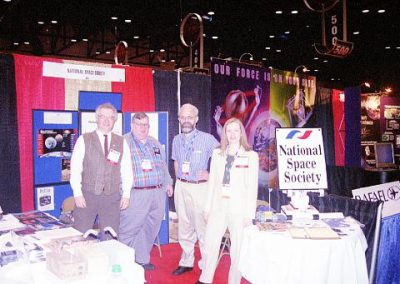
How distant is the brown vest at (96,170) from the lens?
3.32 meters

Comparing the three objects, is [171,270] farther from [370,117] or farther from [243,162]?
[370,117]

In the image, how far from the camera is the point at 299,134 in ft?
11.3

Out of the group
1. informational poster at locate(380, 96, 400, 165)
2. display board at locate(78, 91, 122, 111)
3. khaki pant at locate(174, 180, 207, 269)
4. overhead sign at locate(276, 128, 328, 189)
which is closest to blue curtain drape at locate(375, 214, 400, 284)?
overhead sign at locate(276, 128, 328, 189)

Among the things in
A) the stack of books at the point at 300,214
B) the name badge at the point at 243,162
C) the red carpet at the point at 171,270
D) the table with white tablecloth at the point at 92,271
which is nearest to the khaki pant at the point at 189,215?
the red carpet at the point at 171,270

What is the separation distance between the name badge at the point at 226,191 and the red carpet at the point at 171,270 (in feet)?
3.25

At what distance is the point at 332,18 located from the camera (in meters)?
7.36

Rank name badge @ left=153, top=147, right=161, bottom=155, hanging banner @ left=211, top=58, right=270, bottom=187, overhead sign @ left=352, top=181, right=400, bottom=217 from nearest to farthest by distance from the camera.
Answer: overhead sign @ left=352, top=181, right=400, bottom=217
name badge @ left=153, top=147, right=161, bottom=155
hanging banner @ left=211, top=58, right=270, bottom=187

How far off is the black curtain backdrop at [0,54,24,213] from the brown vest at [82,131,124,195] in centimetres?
106

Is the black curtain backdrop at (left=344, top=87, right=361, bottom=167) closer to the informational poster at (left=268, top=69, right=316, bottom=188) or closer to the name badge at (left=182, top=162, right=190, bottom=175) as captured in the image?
the informational poster at (left=268, top=69, right=316, bottom=188)

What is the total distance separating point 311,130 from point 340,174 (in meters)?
2.42

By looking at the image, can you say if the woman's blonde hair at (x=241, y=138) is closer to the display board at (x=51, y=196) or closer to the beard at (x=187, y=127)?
the beard at (x=187, y=127)

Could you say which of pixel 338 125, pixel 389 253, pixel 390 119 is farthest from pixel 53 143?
pixel 390 119

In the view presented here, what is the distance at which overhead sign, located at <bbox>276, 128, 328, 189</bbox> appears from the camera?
3299mm

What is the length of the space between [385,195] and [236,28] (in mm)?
8331
